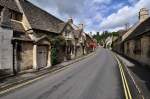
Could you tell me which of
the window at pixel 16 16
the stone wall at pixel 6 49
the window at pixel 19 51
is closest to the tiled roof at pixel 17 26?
the window at pixel 16 16

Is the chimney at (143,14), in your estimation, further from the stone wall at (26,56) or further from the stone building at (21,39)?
the stone wall at (26,56)

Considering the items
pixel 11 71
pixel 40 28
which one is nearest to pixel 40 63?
pixel 40 28

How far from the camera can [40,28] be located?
96.0 feet

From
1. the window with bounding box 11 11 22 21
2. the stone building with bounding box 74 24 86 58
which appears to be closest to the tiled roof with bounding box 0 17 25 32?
the window with bounding box 11 11 22 21

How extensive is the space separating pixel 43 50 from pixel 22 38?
5.85m

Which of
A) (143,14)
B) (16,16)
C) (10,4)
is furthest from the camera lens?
(143,14)

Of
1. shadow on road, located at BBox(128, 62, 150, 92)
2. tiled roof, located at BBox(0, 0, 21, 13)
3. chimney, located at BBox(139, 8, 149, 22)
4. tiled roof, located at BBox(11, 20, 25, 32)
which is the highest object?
chimney, located at BBox(139, 8, 149, 22)

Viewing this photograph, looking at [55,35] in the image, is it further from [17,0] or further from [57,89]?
[57,89]

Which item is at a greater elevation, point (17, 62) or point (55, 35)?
point (55, 35)

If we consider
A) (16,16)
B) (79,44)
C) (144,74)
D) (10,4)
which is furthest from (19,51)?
(79,44)

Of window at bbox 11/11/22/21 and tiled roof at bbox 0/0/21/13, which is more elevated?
tiled roof at bbox 0/0/21/13

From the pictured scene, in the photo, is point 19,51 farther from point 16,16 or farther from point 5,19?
point 16,16

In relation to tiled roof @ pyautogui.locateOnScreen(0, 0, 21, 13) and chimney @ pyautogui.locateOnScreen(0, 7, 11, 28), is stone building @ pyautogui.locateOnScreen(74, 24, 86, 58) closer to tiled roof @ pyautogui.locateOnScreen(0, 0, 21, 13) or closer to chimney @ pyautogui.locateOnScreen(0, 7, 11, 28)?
tiled roof @ pyautogui.locateOnScreen(0, 0, 21, 13)

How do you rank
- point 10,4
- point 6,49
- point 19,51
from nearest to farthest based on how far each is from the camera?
point 6,49 < point 19,51 < point 10,4
